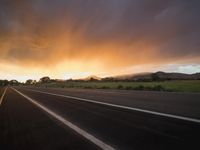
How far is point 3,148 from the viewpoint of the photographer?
624cm

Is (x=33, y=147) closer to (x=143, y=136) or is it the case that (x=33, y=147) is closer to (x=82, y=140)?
(x=82, y=140)

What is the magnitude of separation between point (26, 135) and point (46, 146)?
5.86ft

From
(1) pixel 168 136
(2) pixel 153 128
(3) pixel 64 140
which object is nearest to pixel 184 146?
(1) pixel 168 136

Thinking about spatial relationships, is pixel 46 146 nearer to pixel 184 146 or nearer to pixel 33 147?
pixel 33 147

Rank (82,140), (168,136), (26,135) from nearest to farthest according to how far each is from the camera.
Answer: (168,136)
(82,140)
(26,135)

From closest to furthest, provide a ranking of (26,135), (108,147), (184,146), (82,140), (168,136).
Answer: (184,146) → (108,147) → (168,136) → (82,140) → (26,135)

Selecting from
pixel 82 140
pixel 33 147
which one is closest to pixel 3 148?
pixel 33 147

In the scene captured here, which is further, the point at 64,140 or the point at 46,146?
the point at 64,140

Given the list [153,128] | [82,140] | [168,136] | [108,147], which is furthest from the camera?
[153,128]

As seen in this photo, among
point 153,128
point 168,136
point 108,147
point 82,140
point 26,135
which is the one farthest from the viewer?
point 26,135

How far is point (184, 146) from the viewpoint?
5.23 meters

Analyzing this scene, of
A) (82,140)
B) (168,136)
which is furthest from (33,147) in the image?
(168,136)

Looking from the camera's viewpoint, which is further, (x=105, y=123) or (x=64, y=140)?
(x=105, y=123)

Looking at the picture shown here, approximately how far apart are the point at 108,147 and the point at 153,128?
1.93 m
